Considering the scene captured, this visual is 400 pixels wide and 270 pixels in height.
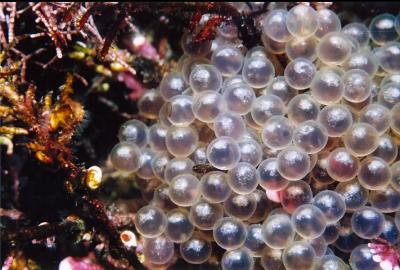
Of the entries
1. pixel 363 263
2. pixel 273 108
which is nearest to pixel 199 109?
pixel 273 108

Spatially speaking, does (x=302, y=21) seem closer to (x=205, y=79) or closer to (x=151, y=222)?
(x=205, y=79)

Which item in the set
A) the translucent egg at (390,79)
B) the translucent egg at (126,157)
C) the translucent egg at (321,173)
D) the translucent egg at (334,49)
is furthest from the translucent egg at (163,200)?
the translucent egg at (390,79)

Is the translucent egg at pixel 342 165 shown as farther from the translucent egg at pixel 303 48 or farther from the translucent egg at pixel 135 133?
the translucent egg at pixel 135 133

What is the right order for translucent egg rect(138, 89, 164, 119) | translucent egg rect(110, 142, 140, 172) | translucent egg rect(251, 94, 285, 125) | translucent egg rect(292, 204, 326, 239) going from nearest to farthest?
translucent egg rect(292, 204, 326, 239) < translucent egg rect(251, 94, 285, 125) < translucent egg rect(110, 142, 140, 172) < translucent egg rect(138, 89, 164, 119)

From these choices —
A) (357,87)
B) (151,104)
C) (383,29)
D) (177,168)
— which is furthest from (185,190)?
(383,29)

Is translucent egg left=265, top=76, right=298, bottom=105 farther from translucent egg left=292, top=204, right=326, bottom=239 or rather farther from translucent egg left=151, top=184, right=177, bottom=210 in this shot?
translucent egg left=151, top=184, right=177, bottom=210

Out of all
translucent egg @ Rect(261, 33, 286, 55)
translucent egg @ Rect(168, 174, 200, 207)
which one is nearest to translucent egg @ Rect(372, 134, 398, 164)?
translucent egg @ Rect(261, 33, 286, 55)
